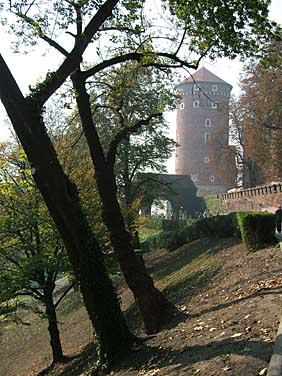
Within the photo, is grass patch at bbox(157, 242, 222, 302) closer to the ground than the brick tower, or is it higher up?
closer to the ground

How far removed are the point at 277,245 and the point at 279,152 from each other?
826 inches

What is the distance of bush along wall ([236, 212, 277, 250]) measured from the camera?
16.0 metres

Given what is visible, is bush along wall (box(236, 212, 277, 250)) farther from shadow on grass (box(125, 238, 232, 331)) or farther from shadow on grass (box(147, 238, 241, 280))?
shadow on grass (box(147, 238, 241, 280))

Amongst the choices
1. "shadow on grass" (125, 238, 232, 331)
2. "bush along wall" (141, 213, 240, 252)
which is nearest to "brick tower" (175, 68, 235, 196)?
"bush along wall" (141, 213, 240, 252)

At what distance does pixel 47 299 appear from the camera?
632 inches

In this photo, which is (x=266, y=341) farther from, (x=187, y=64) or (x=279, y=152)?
(x=279, y=152)

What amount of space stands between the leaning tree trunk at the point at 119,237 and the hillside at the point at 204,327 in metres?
0.67

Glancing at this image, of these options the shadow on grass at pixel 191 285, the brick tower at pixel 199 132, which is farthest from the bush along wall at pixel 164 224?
the brick tower at pixel 199 132

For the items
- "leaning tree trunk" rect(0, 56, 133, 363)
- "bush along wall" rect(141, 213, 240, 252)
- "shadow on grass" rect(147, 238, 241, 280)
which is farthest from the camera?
"bush along wall" rect(141, 213, 240, 252)

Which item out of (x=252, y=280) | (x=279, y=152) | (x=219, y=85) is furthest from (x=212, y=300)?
(x=219, y=85)

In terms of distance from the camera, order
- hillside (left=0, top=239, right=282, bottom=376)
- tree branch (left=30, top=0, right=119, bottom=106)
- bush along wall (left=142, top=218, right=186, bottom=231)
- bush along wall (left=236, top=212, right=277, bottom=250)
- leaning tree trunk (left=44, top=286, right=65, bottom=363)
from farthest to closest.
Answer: bush along wall (left=142, top=218, right=186, bottom=231) < bush along wall (left=236, top=212, right=277, bottom=250) < leaning tree trunk (left=44, top=286, right=65, bottom=363) < tree branch (left=30, top=0, right=119, bottom=106) < hillside (left=0, top=239, right=282, bottom=376)

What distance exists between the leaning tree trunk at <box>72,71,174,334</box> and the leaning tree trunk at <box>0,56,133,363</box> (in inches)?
101

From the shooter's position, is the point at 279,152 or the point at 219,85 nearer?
the point at 279,152

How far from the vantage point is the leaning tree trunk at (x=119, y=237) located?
11305 mm
